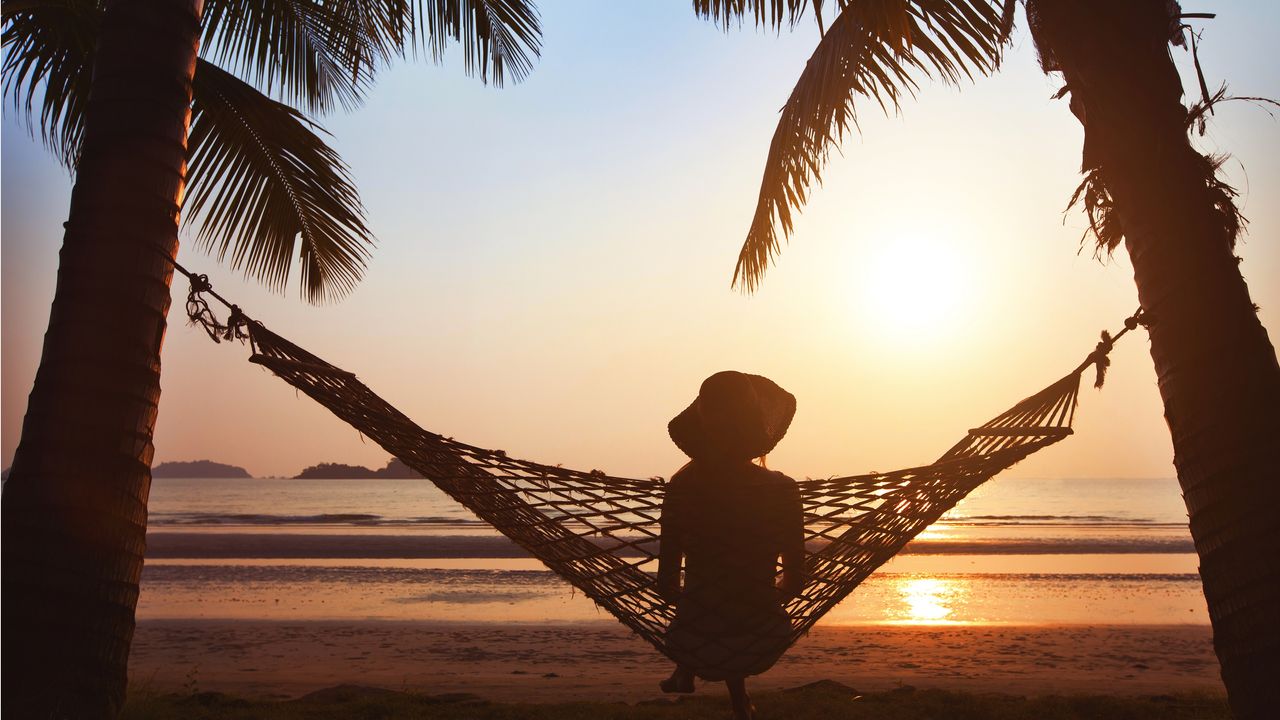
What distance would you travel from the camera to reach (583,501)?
8.55ft

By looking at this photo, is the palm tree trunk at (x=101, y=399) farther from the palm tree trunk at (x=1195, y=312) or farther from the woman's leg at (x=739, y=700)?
the palm tree trunk at (x=1195, y=312)

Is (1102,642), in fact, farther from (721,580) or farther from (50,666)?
(50,666)

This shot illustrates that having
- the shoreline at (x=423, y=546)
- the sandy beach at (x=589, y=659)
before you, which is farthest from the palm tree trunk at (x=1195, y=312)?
the shoreline at (x=423, y=546)

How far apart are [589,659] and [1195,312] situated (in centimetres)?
419

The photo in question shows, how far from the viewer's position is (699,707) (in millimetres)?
3699

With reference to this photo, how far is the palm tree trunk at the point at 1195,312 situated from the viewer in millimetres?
1756

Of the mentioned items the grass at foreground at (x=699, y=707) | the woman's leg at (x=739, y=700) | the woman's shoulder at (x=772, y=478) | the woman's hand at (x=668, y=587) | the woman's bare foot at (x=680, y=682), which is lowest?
the grass at foreground at (x=699, y=707)

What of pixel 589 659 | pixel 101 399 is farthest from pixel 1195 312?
pixel 589 659

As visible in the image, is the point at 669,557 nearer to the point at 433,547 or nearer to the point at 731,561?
the point at 731,561

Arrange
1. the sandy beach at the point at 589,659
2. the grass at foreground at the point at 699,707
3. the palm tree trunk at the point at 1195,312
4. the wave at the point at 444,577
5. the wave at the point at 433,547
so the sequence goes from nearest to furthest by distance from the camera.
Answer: the palm tree trunk at the point at 1195,312 < the grass at foreground at the point at 699,707 < the sandy beach at the point at 589,659 < the wave at the point at 444,577 < the wave at the point at 433,547

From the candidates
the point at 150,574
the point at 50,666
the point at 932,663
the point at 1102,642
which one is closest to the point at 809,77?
the point at 50,666

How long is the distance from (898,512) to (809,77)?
5.49 feet

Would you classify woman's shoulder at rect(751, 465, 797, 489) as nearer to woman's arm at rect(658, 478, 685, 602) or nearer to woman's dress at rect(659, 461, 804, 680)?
woman's dress at rect(659, 461, 804, 680)

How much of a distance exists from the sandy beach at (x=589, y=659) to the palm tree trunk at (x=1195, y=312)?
2.77 metres
